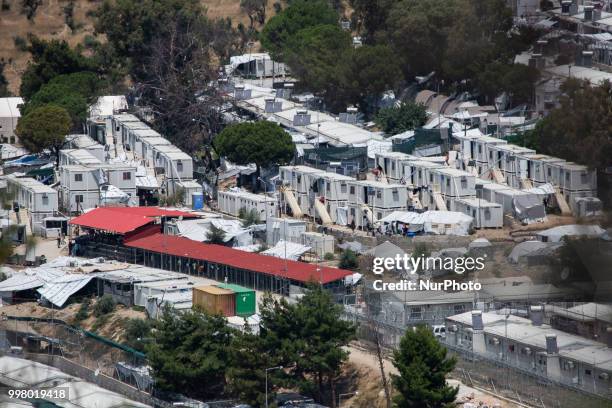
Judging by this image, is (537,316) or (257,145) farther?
(257,145)

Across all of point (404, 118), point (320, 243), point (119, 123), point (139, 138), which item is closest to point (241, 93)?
point (119, 123)

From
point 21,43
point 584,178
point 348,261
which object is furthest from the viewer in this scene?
point 21,43

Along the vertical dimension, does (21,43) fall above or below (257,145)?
above

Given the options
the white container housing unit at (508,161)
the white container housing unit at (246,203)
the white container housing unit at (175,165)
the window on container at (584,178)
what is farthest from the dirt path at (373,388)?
the white container housing unit at (175,165)

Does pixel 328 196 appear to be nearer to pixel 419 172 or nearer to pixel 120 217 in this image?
pixel 419 172

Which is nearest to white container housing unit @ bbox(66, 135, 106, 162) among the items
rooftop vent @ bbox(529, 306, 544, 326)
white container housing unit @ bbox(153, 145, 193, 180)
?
white container housing unit @ bbox(153, 145, 193, 180)

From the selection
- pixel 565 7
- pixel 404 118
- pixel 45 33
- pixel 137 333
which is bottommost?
pixel 137 333

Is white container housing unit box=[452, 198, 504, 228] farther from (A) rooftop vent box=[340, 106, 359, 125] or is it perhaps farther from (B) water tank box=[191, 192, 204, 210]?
(A) rooftop vent box=[340, 106, 359, 125]

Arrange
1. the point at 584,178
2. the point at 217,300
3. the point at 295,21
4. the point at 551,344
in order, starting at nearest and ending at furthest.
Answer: the point at 551,344 < the point at 584,178 < the point at 217,300 < the point at 295,21
